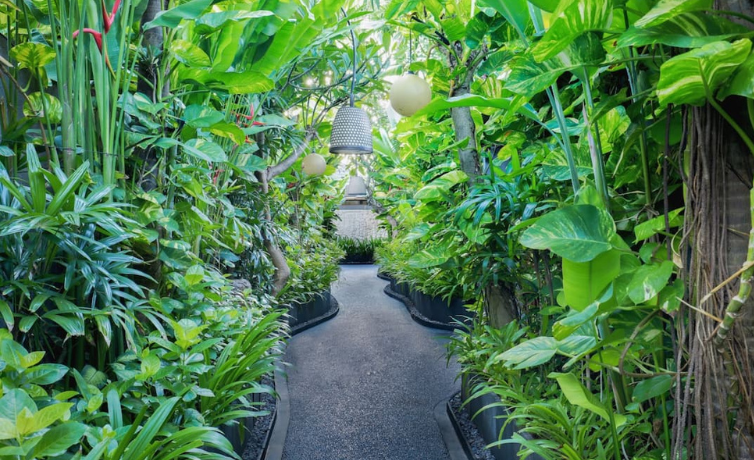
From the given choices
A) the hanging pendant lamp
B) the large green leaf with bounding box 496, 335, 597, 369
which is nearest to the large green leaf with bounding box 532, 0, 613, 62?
the large green leaf with bounding box 496, 335, 597, 369

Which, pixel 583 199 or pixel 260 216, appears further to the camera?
pixel 260 216

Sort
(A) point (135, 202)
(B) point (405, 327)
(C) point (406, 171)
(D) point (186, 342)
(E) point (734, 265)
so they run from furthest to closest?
(B) point (405, 327), (C) point (406, 171), (A) point (135, 202), (D) point (186, 342), (E) point (734, 265)

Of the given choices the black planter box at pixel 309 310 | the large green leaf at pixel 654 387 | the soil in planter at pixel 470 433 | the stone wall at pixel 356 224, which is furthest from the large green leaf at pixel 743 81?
the stone wall at pixel 356 224

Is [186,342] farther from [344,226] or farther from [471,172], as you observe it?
[344,226]

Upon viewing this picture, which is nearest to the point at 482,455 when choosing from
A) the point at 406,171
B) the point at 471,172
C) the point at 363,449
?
the point at 363,449

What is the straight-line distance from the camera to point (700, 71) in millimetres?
509

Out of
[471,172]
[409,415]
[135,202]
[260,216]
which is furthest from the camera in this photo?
[260,216]

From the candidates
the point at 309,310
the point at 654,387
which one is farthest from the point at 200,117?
the point at 309,310

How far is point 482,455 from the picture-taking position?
155 cm

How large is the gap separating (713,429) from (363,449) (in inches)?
54.1

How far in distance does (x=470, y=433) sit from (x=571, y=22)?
64.3 inches

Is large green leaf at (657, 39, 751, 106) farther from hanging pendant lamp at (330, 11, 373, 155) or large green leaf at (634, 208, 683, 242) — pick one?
hanging pendant lamp at (330, 11, 373, 155)

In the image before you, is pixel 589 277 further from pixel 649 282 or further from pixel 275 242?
pixel 275 242

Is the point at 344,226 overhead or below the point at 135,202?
below
